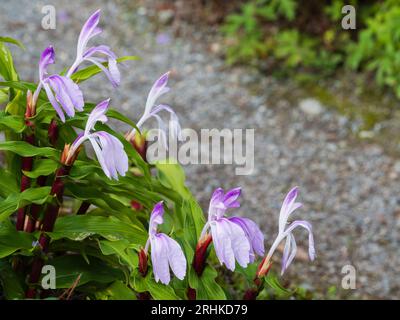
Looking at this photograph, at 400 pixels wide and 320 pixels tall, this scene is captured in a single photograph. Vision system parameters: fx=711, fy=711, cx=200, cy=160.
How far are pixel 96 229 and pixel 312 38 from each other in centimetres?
375

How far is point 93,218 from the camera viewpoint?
232 centimetres

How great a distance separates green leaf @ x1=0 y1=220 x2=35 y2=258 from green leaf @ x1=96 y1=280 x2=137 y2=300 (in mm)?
312

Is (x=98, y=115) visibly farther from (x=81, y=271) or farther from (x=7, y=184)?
(x=81, y=271)

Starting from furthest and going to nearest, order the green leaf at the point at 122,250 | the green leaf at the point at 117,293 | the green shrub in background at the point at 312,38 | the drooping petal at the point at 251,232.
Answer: the green shrub in background at the point at 312,38
the green leaf at the point at 117,293
the green leaf at the point at 122,250
the drooping petal at the point at 251,232

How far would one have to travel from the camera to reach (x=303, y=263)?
389cm

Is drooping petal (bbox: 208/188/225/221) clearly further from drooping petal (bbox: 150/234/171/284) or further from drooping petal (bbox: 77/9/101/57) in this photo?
drooping petal (bbox: 77/9/101/57)

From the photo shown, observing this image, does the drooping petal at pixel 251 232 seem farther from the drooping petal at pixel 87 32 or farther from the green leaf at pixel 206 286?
the drooping petal at pixel 87 32

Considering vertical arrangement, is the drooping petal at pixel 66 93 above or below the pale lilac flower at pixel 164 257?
above

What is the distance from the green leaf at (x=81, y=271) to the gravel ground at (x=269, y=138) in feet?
5.11

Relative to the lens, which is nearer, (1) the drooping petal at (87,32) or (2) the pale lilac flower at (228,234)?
(2) the pale lilac flower at (228,234)

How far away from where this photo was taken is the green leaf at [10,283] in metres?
2.36

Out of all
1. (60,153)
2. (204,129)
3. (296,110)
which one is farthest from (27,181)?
(296,110)

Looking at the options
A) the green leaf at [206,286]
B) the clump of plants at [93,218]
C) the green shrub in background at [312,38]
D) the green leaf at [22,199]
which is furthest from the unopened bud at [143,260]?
the green shrub in background at [312,38]

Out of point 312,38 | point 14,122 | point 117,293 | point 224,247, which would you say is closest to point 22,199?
point 14,122
